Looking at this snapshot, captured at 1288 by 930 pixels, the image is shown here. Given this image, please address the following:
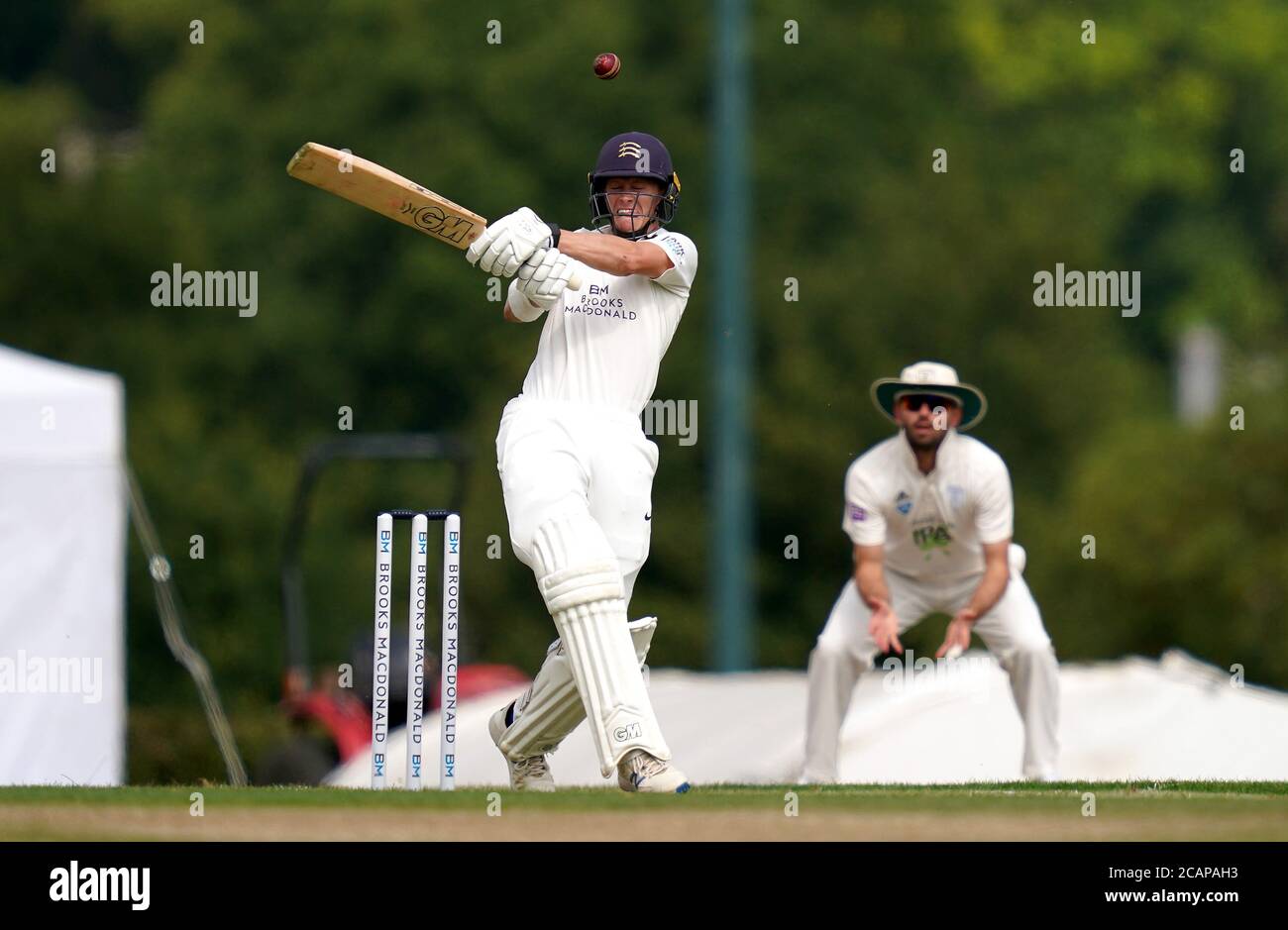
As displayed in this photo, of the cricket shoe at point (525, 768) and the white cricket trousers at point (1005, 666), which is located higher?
the white cricket trousers at point (1005, 666)

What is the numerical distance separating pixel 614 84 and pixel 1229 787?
100ft

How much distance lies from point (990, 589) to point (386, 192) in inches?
159

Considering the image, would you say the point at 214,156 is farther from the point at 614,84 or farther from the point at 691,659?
the point at 691,659

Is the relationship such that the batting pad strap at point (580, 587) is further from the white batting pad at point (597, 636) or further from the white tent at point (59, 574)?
the white tent at point (59, 574)

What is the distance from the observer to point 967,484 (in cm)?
1160

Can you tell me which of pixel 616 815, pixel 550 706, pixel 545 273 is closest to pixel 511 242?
pixel 545 273

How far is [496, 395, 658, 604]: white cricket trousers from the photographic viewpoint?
28.6 ft

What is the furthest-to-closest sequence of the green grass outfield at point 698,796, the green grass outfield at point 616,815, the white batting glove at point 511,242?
the white batting glove at point 511,242 → the green grass outfield at point 698,796 → the green grass outfield at point 616,815

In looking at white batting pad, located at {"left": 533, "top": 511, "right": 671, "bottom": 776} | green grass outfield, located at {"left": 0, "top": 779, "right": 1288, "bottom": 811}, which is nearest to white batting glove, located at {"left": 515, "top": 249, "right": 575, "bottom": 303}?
white batting pad, located at {"left": 533, "top": 511, "right": 671, "bottom": 776}

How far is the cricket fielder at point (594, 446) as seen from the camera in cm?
843

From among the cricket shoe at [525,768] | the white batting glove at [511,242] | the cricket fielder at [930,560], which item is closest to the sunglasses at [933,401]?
the cricket fielder at [930,560]

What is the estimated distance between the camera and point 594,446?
29.1 feet

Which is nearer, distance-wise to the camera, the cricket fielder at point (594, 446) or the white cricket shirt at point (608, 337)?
the cricket fielder at point (594, 446)

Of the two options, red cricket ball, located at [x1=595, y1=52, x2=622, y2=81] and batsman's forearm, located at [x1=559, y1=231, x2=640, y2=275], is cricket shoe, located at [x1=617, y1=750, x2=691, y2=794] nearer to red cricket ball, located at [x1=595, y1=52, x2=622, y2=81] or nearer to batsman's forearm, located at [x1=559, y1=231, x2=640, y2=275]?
batsman's forearm, located at [x1=559, y1=231, x2=640, y2=275]
